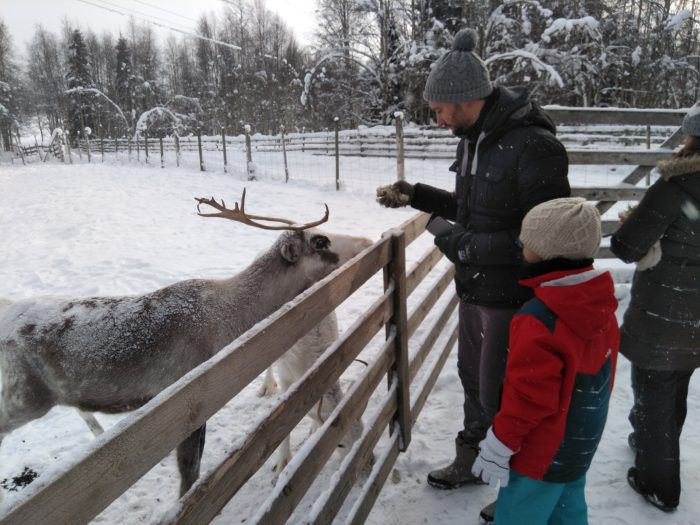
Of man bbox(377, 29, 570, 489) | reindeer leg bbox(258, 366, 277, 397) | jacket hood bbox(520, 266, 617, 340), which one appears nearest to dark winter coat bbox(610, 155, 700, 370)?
man bbox(377, 29, 570, 489)

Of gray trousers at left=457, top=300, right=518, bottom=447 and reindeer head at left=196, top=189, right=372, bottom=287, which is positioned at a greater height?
reindeer head at left=196, top=189, right=372, bottom=287

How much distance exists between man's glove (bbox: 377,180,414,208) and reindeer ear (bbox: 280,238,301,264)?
610 mm

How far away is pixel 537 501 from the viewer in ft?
5.68

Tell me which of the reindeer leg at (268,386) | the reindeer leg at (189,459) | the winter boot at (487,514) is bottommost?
the winter boot at (487,514)

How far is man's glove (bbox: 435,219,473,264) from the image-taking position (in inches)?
86.9


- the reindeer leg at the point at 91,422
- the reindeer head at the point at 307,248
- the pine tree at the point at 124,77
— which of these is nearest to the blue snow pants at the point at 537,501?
the reindeer head at the point at 307,248

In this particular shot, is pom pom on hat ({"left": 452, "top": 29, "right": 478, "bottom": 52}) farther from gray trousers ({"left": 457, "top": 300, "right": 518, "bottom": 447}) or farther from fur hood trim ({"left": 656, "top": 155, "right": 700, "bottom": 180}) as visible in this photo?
gray trousers ({"left": 457, "top": 300, "right": 518, "bottom": 447})

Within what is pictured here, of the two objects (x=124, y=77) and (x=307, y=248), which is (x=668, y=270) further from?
(x=124, y=77)

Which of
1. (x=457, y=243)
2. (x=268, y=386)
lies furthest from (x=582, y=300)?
(x=268, y=386)

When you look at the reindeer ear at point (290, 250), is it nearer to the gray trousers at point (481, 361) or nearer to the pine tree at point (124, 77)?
the gray trousers at point (481, 361)

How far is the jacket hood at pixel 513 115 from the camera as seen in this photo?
2.06 meters

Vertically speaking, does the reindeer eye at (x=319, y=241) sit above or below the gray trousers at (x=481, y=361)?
above

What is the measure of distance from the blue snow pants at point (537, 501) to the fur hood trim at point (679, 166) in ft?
4.96

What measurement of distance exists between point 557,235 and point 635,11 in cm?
2809
